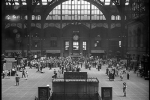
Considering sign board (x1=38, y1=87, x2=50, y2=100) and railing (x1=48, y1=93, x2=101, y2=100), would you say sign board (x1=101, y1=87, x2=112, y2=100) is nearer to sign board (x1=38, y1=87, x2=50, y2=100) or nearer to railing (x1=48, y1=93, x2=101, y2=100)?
railing (x1=48, y1=93, x2=101, y2=100)

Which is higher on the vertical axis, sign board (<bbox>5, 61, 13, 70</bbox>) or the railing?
sign board (<bbox>5, 61, 13, 70</bbox>)

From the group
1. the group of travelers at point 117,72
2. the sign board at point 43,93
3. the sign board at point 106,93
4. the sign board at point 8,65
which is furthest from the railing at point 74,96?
the sign board at point 8,65

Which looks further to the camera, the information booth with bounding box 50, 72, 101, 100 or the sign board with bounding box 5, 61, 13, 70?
the sign board with bounding box 5, 61, 13, 70

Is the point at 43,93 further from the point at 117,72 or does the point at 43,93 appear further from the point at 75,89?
the point at 117,72

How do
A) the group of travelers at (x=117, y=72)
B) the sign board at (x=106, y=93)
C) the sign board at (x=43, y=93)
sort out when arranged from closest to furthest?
the sign board at (x=106, y=93) < the sign board at (x=43, y=93) < the group of travelers at (x=117, y=72)

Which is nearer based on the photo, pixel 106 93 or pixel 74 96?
pixel 106 93

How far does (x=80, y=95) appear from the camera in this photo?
59.2 ft

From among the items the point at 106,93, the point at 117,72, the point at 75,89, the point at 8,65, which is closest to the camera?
the point at 106,93

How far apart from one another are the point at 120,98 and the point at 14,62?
28164mm

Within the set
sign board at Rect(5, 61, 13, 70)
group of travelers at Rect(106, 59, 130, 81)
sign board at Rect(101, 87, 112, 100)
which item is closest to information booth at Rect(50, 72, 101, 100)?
sign board at Rect(101, 87, 112, 100)

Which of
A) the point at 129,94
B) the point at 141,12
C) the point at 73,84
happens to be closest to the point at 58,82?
the point at 73,84

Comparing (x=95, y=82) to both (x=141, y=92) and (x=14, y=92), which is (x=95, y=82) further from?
(x=14, y=92)

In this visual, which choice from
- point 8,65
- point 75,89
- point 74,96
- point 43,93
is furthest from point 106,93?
point 8,65

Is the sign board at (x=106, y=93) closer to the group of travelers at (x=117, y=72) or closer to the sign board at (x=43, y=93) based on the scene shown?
the sign board at (x=43, y=93)
